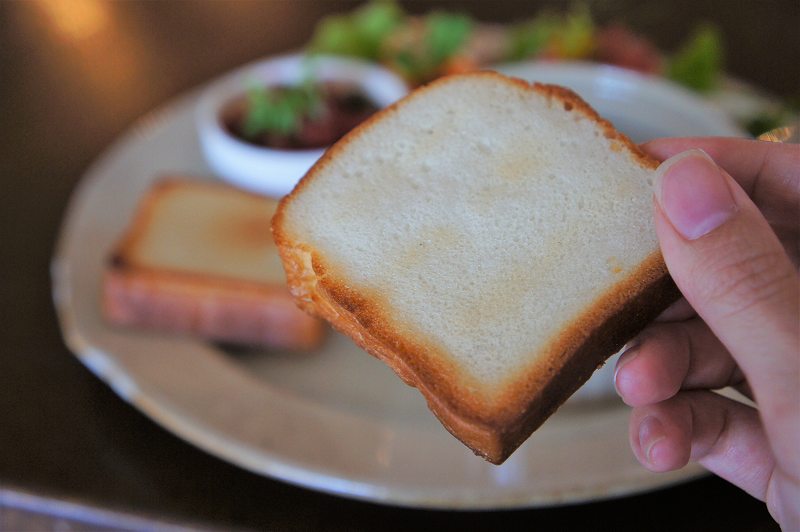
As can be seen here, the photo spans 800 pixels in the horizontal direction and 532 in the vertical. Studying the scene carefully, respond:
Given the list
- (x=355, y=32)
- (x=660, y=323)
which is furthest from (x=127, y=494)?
(x=355, y=32)

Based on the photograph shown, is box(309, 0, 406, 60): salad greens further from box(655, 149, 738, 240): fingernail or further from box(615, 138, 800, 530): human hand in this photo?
box(655, 149, 738, 240): fingernail

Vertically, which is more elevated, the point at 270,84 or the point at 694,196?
the point at 694,196

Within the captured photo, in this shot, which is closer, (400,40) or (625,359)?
(625,359)

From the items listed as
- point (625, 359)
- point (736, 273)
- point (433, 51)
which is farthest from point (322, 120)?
point (736, 273)

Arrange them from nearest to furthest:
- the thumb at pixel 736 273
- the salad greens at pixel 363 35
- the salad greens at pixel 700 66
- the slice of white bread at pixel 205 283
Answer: the thumb at pixel 736 273 < the slice of white bread at pixel 205 283 < the salad greens at pixel 700 66 < the salad greens at pixel 363 35

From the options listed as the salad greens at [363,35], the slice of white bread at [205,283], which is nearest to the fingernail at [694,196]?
the slice of white bread at [205,283]

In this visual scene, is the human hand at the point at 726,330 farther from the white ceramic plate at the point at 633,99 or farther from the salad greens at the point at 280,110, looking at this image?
the salad greens at the point at 280,110

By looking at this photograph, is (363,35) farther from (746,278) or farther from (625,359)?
(746,278)
